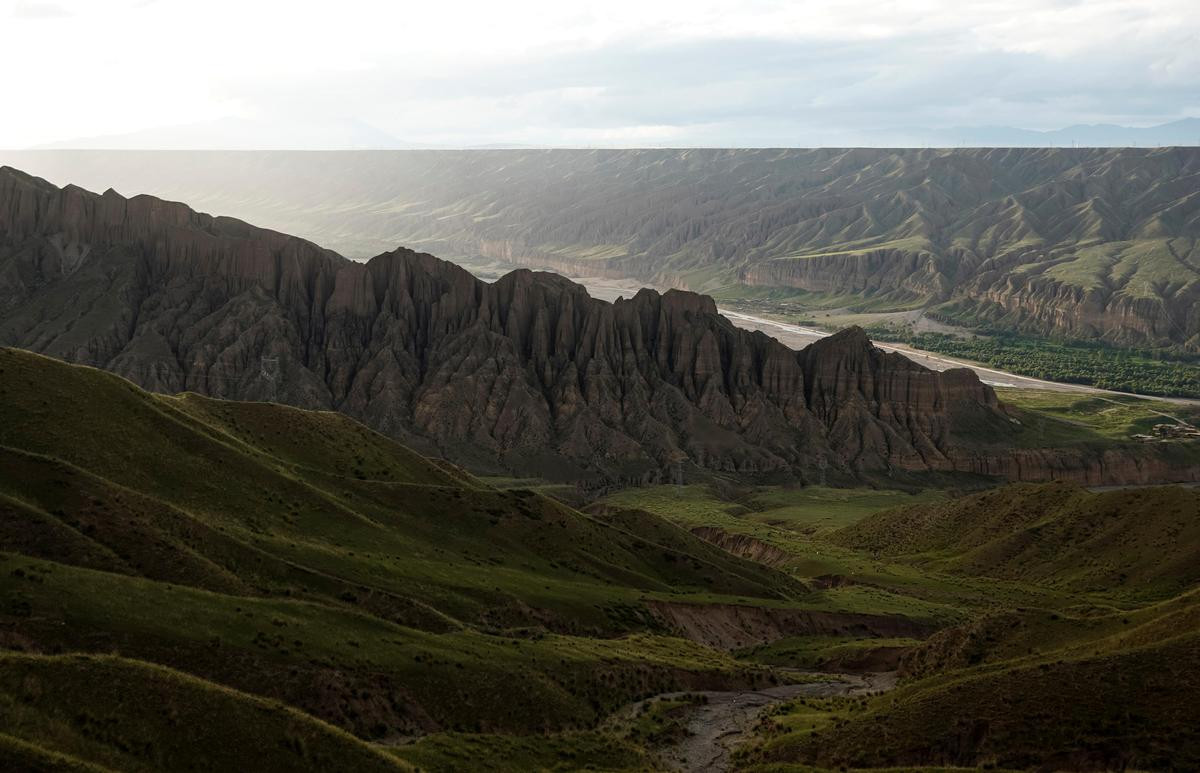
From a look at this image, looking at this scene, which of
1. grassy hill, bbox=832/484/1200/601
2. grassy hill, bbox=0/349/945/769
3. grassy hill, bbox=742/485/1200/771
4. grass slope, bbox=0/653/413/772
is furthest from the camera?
grassy hill, bbox=832/484/1200/601

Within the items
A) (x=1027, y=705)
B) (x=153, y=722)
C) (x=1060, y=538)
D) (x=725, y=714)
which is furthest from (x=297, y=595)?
(x=1060, y=538)

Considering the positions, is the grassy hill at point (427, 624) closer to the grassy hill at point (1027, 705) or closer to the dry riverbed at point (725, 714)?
the grassy hill at point (1027, 705)

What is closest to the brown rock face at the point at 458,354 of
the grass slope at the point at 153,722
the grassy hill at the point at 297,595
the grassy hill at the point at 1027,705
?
the grassy hill at the point at 297,595

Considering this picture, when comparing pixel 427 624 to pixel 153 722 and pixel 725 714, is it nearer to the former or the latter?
pixel 725 714

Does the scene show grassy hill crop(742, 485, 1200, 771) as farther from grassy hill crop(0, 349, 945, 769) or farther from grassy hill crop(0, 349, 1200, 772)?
grassy hill crop(0, 349, 945, 769)

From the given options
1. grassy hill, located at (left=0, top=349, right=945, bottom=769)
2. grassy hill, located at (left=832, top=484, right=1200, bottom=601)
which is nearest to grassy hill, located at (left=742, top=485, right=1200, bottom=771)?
grassy hill, located at (left=0, top=349, right=945, bottom=769)

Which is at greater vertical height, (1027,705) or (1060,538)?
(1027,705)

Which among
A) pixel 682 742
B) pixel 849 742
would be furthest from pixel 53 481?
pixel 849 742

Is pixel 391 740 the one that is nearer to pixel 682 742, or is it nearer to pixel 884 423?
pixel 682 742
